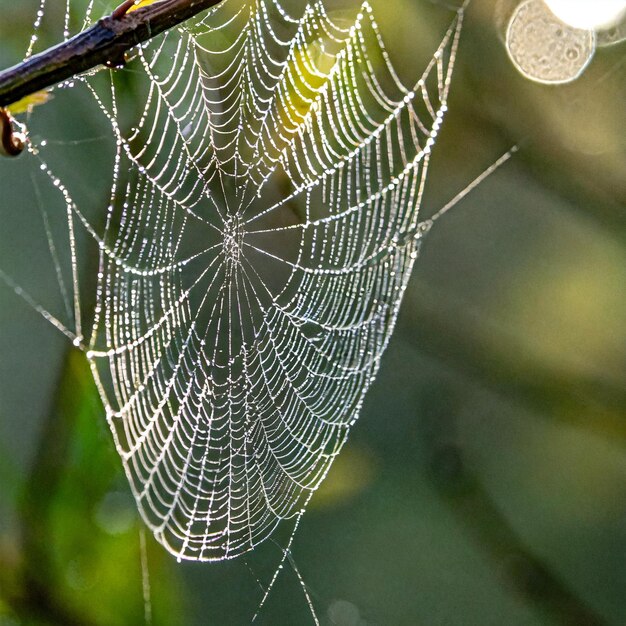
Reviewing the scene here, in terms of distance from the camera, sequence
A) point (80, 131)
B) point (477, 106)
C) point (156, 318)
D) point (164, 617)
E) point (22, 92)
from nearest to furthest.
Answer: point (22, 92), point (164, 617), point (477, 106), point (80, 131), point (156, 318)

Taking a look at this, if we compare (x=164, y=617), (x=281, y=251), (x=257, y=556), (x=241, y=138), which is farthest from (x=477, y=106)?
(x=257, y=556)

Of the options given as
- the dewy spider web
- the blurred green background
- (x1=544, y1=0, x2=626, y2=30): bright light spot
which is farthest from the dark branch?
(x1=544, y1=0, x2=626, y2=30): bright light spot

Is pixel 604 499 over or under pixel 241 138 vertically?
under

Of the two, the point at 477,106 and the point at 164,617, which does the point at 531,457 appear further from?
the point at 164,617

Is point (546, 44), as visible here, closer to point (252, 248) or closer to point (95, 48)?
point (252, 248)

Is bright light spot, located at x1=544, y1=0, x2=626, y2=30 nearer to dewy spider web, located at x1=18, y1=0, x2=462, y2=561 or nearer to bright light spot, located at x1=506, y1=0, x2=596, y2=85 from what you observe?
bright light spot, located at x1=506, y1=0, x2=596, y2=85

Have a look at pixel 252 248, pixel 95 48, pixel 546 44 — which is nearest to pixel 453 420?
pixel 252 248
